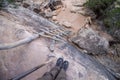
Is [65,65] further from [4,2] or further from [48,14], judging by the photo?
[4,2]

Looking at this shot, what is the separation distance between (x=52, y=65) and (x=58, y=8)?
1657 mm

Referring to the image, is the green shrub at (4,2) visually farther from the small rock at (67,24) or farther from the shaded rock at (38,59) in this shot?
the small rock at (67,24)

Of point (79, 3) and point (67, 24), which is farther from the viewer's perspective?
point (79, 3)

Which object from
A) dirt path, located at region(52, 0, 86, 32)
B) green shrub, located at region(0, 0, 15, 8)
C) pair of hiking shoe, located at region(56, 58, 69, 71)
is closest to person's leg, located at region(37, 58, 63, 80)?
pair of hiking shoe, located at region(56, 58, 69, 71)

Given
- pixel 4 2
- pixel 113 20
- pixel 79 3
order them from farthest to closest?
pixel 79 3
pixel 113 20
pixel 4 2

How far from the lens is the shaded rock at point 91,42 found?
3588mm

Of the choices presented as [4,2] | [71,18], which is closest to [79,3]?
[71,18]

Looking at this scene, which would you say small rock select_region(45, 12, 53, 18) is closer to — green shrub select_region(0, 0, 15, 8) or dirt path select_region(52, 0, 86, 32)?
dirt path select_region(52, 0, 86, 32)

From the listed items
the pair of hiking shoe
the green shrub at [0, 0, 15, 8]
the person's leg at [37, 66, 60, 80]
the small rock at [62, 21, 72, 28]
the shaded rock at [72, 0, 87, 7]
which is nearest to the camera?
the person's leg at [37, 66, 60, 80]

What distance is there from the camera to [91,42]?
11.8 ft

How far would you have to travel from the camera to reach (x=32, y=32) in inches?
139

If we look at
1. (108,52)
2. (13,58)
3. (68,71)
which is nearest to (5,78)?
(13,58)

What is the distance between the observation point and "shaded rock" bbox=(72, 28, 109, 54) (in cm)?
359

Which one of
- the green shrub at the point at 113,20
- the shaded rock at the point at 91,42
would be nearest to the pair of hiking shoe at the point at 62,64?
the shaded rock at the point at 91,42
